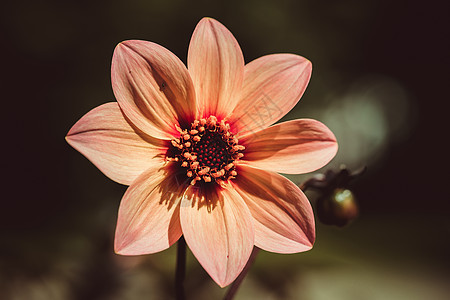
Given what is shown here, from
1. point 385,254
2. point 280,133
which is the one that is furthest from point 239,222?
point 385,254

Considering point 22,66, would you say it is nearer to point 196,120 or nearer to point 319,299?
point 196,120

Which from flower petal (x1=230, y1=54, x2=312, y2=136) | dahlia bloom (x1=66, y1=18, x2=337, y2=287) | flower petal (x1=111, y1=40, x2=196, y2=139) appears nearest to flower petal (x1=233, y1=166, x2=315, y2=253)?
dahlia bloom (x1=66, y1=18, x2=337, y2=287)

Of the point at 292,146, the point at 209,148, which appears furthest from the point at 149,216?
the point at 292,146

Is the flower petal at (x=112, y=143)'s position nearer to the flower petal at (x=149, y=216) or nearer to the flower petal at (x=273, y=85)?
the flower petal at (x=149, y=216)

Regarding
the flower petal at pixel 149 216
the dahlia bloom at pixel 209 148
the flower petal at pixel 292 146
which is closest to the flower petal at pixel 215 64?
the dahlia bloom at pixel 209 148

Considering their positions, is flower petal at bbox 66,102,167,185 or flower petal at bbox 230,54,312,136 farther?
flower petal at bbox 230,54,312,136

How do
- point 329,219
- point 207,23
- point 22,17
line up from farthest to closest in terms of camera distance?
point 22,17 < point 329,219 < point 207,23

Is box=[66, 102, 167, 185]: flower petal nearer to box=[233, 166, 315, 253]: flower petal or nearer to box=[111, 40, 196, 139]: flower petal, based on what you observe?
box=[111, 40, 196, 139]: flower petal
